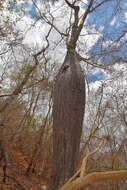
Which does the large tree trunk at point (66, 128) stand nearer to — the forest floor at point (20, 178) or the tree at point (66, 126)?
the tree at point (66, 126)

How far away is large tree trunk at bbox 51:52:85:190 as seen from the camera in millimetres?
1658

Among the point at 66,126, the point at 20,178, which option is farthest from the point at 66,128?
the point at 20,178

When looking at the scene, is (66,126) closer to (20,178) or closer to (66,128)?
(66,128)

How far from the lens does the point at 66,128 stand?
5.41 feet

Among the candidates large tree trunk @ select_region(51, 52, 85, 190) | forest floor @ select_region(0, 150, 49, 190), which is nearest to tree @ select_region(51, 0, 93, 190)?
large tree trunk @ select_region(51, 52, 85, 190)

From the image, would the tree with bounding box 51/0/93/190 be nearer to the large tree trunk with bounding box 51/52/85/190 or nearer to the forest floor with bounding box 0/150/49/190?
the large tree trunk with bounding box 51/52/85/190

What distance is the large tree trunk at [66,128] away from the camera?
5.44 feet

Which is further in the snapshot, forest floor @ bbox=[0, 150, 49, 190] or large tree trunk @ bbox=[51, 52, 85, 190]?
forest floor @ bbox=[0, 150, 49, 190]

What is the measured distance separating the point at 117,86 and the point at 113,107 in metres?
0.53

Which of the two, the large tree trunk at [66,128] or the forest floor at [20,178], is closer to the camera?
the large tree trunk at [66,128]

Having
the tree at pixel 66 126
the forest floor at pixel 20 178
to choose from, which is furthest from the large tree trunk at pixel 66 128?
the forest floor at pixel 20 178

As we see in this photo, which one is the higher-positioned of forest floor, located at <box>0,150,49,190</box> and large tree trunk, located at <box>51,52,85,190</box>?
large tree trunk, located at <box>51,52,85,190</box>

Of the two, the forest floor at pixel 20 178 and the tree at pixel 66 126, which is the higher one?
the tree at pixel 66 126

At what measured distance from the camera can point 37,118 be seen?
550cm
